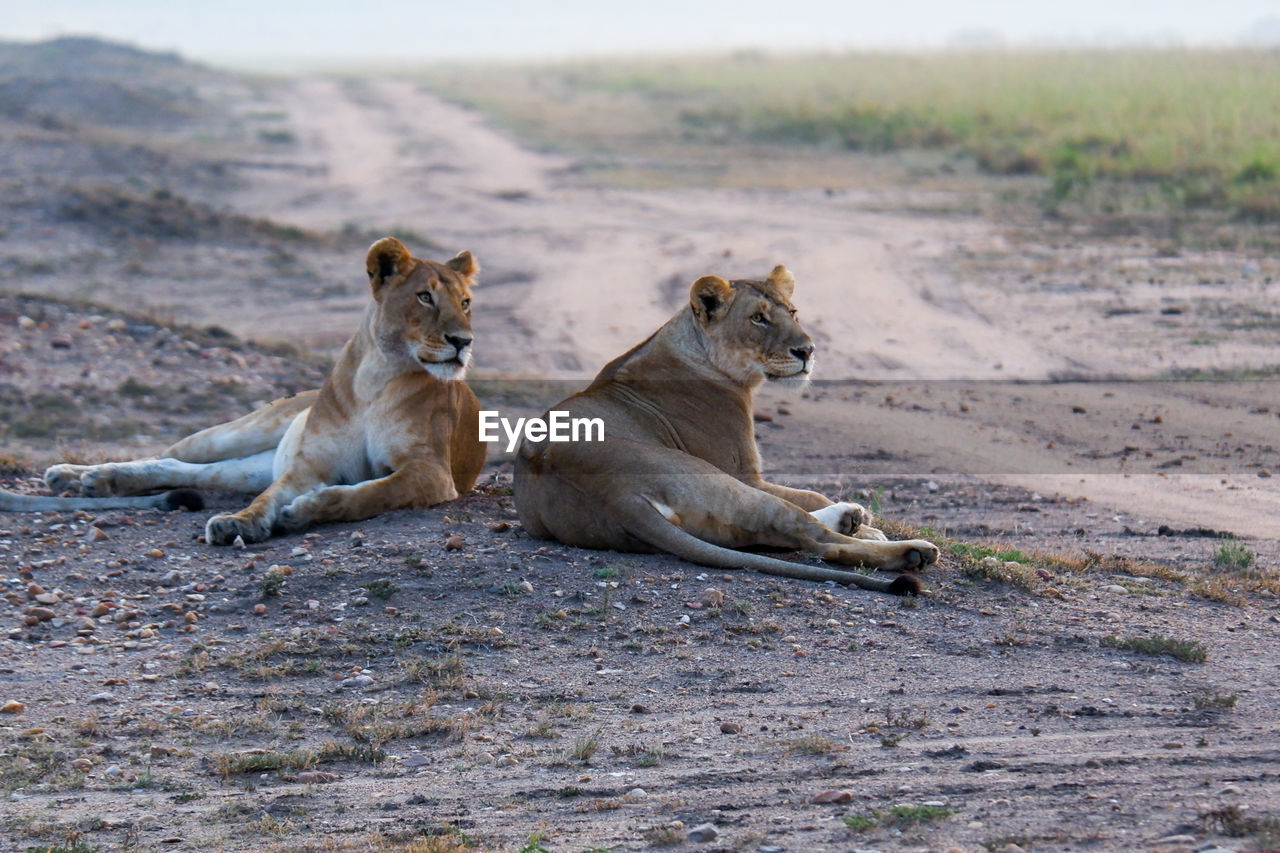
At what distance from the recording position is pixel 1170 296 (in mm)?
14555

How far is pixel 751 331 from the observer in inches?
260

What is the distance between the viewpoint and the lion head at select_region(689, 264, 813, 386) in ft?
21.4

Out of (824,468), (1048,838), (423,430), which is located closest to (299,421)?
(423,430)

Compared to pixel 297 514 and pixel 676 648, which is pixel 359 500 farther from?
pixel 676 648

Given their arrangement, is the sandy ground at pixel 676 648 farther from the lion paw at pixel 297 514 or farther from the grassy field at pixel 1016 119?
the grassy field at pixel 1016 119

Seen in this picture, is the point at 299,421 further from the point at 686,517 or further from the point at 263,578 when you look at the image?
the point at 686,517

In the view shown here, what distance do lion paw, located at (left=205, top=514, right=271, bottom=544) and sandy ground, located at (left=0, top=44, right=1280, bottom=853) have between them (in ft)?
0.26

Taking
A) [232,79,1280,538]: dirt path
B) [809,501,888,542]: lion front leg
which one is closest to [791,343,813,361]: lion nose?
[809,501,888,542]: lion front leg

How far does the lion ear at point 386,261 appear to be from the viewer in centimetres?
693

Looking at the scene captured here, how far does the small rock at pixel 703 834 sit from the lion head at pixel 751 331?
9.69 ft

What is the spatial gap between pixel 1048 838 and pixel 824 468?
17.8ft

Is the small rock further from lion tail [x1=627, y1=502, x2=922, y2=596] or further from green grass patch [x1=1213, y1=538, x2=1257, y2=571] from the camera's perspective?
green grass patch [x1=1213, y1=538, x2=1257, y2=571]

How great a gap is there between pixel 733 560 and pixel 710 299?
1.27 m

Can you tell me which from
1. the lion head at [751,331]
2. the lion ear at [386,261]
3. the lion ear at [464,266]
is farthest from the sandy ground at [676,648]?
the lion ear at [464,266]
